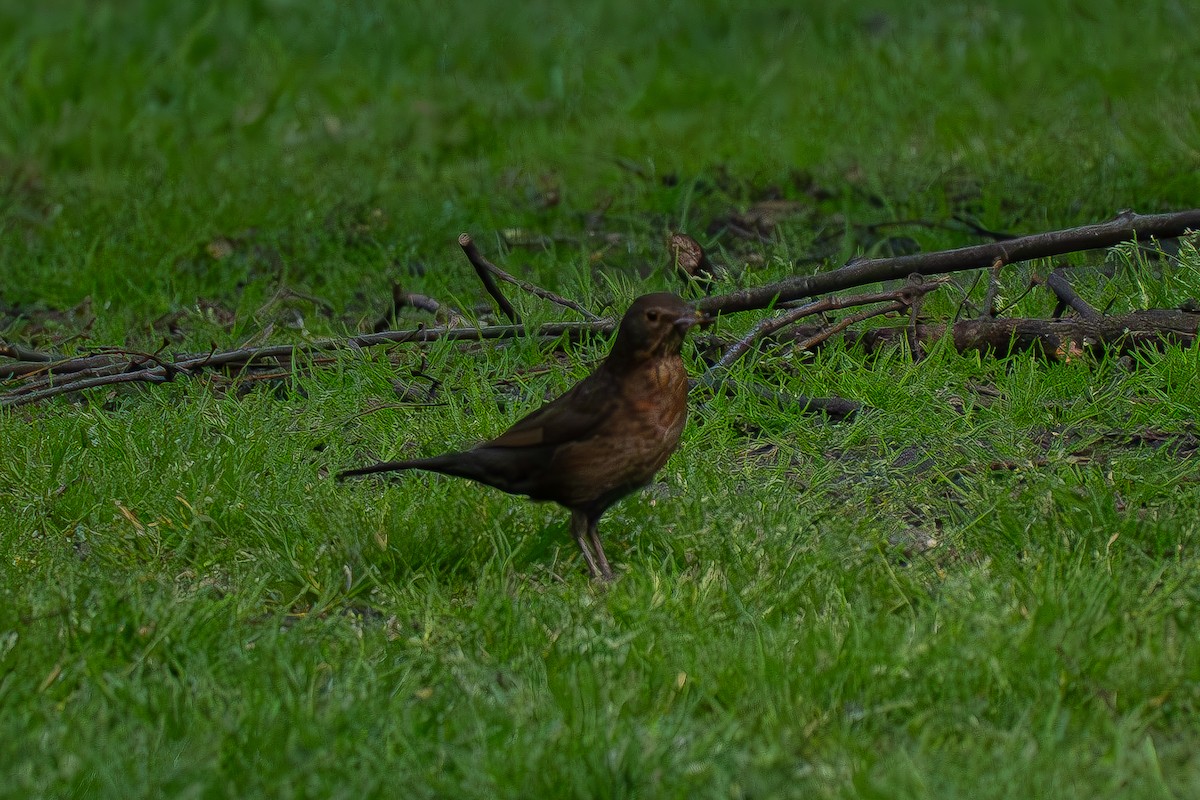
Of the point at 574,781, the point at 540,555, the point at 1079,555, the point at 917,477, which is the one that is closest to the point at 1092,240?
the point at 917,477

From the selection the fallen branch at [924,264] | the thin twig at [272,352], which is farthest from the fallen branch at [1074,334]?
the thin twig at [272,352]

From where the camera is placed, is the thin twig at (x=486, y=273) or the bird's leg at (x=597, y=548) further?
the thin twig at (x=486, y=273)

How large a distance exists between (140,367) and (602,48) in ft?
17.9

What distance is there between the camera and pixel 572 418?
416 cm

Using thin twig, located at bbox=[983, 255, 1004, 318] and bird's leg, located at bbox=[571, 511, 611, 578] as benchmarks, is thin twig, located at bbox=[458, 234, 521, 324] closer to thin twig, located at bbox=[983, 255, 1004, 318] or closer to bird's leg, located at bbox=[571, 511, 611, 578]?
bird's leg, located at bbox=[571, 511, 611, 578]

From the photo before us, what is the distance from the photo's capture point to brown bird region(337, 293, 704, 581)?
13.4ft

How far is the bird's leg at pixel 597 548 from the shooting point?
415cm

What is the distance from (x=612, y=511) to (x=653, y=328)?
0.70 meters

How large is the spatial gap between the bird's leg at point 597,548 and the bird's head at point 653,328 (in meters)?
0.43

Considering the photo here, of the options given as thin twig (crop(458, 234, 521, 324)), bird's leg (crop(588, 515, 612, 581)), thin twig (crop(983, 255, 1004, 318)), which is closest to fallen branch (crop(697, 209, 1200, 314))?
thin twig (crop(983, 255, 1004, 318))

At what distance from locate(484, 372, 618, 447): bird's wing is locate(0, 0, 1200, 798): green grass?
302 millimetres

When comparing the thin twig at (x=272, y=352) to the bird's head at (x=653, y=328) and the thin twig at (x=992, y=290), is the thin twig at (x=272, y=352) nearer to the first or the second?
the thin twig at (x=992, y=290)

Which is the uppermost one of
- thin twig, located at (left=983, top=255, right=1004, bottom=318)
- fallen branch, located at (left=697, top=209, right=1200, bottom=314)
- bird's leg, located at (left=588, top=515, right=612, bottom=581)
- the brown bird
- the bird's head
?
the bird's head

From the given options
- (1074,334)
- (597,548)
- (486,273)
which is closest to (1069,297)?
(1074,334)
